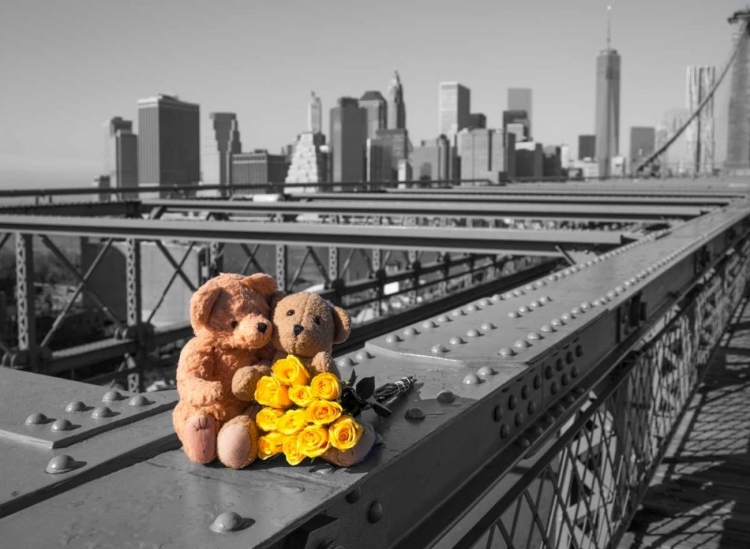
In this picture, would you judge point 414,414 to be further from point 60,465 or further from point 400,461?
point 60,465

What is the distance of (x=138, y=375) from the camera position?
9.58 m

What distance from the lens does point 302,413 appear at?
1466 mm

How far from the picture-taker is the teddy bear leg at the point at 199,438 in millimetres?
1467

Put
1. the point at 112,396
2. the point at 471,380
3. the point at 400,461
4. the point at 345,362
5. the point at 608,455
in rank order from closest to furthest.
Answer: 1. the point at 400,461
2. the point at 112,396
3. the point at 471,380
4. the point at 345,362
5. the point at 608,455

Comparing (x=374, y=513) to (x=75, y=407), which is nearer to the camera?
(x=374, y=513)

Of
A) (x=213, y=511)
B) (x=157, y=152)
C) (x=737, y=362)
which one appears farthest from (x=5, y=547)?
(x=157, y=152)

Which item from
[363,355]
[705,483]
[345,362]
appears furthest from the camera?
[705,483]

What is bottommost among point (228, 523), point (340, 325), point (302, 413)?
point (228, 523)

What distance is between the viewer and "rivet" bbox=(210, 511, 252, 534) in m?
1.23

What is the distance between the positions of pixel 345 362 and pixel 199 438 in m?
0.77

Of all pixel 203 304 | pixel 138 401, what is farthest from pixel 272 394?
pixel 138 401

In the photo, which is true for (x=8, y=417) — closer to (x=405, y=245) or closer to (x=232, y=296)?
(x=232, y=296)

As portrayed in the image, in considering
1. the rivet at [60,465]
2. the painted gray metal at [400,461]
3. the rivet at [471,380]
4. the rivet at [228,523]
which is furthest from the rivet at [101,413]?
the rivet at [471,380]

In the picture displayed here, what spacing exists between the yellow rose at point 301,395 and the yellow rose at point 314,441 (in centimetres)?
5
